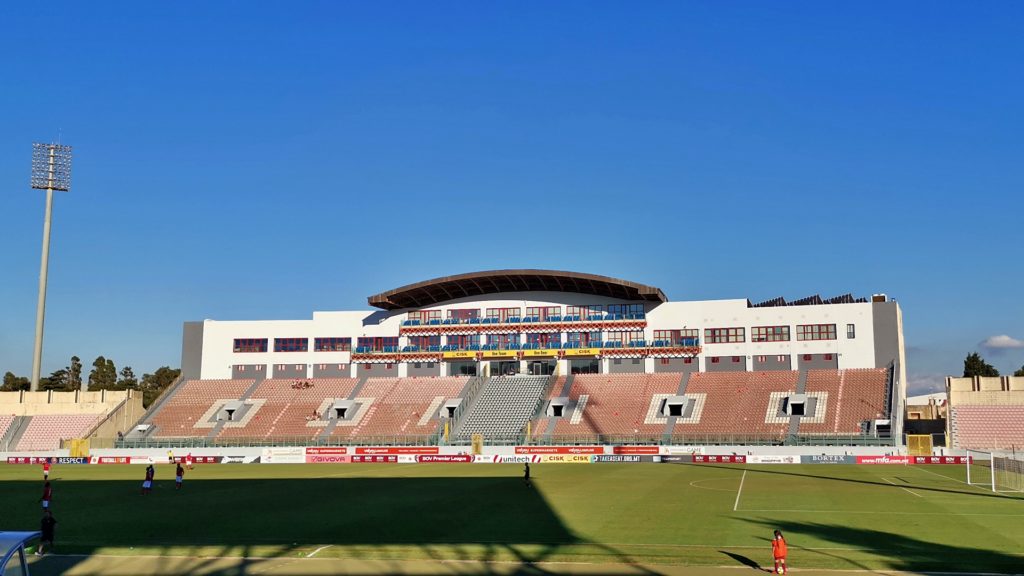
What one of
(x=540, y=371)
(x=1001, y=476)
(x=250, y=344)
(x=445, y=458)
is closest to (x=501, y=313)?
(x=540, y=371)

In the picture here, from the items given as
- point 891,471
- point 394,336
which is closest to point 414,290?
point 394,336

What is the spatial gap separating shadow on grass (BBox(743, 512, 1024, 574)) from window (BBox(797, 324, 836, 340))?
66.6 metres

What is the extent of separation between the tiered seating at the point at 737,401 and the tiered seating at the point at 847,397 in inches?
97.2

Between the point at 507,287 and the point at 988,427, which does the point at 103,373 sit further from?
the point at 988,427

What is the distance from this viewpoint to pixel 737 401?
87.6 metres

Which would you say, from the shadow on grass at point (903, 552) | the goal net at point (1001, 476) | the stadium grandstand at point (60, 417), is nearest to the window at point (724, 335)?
the goal net at point (1001, 476)

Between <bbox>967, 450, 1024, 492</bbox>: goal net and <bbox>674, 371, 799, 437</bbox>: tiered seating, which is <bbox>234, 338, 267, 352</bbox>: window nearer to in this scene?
<bbox>674, 371, 799, 437</bbox>: tiered seating

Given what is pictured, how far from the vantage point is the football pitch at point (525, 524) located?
Answer: 25172mm

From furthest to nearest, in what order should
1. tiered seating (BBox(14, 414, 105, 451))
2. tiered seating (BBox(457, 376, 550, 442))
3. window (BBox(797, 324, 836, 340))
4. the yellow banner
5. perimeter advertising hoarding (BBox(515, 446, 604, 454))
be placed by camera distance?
1. the yellow banner
2. window (BBox(797, 324, 836, 340))
3. tiered seating (BBox(14, 414, 105, 451))
4. tiered seating (BBox(457, 376, 550, 442))
5. perimeter advertising hoarding (BBox(515, 446, 604, 454))

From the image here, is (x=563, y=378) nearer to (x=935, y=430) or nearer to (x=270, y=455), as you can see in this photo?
(x=270, y=455)

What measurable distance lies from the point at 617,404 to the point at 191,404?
49.2m

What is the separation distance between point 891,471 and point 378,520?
4110cm

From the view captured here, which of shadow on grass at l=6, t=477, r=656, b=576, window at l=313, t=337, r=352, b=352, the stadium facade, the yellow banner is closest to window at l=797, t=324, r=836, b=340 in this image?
the stadium facade

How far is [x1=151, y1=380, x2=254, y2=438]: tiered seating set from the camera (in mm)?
93125
